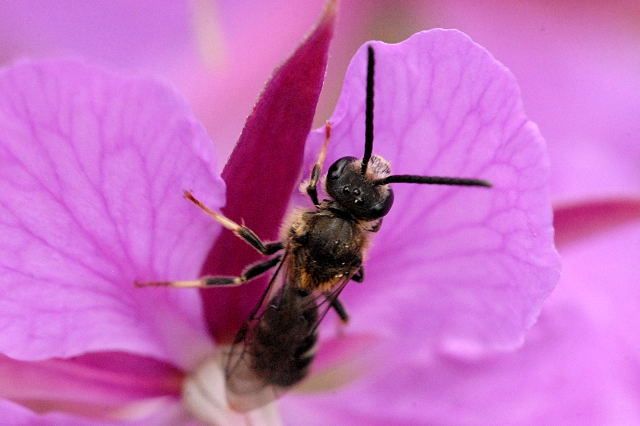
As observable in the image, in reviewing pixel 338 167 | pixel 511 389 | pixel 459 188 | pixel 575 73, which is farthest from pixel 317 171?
pixel 575 73

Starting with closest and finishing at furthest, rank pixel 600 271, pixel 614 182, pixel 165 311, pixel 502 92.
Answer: pixel 502 92, pixel 165 311, pixel 600 271, pixel 614 182

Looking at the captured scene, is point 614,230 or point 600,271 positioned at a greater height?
point 614,230

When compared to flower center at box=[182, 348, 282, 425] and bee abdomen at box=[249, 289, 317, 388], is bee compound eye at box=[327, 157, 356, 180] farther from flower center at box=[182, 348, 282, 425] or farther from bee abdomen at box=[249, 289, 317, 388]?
flower center at box=[182, 348, 282, 425]

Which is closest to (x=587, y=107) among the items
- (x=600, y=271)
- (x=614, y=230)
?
(x=600, y=271)

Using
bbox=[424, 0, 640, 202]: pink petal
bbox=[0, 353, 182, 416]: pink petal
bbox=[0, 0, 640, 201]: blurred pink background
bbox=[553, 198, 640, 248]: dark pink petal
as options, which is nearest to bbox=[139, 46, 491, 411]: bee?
bbox=[0, 353, 182, 416]: pink petal

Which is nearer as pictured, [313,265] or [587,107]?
[313,265]

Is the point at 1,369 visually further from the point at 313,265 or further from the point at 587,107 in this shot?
the point at 587,107

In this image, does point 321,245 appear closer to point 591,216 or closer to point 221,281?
point 221,281

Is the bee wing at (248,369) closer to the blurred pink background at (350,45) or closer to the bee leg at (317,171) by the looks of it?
the bee leg at (317,171)
